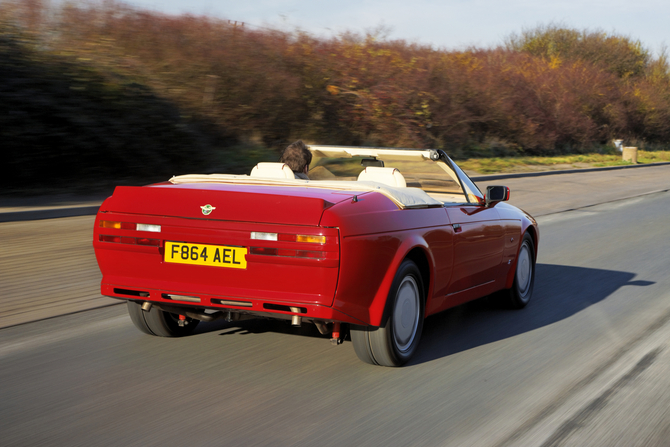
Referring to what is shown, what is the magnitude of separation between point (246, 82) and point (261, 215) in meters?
17.6

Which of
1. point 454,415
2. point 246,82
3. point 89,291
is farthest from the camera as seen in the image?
point 246,82

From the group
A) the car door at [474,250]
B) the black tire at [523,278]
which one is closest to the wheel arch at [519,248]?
the black tire at [523,278]

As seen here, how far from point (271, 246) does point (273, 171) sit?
1425 millimetres

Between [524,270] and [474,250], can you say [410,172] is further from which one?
[524,270]

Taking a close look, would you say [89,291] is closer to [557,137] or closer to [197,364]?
[197,364]

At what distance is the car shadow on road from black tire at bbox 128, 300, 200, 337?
1708 mm

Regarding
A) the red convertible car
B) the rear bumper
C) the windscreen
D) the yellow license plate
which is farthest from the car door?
the yellow license plate

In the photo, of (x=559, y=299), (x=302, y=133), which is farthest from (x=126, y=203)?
(x=302, y=133)

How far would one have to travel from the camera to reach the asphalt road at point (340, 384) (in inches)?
140

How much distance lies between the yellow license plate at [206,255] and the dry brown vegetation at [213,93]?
1037 centimetres

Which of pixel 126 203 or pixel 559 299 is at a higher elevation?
pixel 126 203

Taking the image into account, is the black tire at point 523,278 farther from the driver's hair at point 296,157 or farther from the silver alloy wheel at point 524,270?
the driver's hair at point 296,157

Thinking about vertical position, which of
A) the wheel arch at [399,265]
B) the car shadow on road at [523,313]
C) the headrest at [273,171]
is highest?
the headrest at [273,171]

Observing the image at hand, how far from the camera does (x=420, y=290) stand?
484cm
